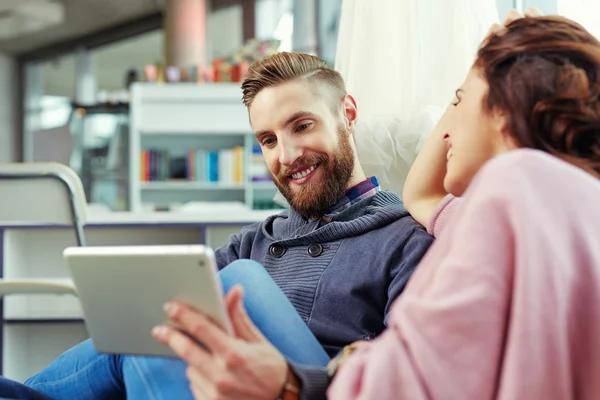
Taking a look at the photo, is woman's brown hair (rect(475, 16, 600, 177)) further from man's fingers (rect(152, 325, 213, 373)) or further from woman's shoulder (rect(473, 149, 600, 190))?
man's fingers (rect(152, 325, 213, 373))

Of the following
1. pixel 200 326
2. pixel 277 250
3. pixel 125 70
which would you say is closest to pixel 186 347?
pixel 200 326

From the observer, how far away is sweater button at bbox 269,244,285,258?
1.30 m

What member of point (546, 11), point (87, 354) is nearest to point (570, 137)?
point (87, 354)

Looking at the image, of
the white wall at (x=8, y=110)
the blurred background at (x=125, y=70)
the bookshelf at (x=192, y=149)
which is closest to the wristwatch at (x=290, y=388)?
the blurred background at (x=125, y=70)

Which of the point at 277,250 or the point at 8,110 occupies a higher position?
the point at 8,110

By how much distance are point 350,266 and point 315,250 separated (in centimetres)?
8

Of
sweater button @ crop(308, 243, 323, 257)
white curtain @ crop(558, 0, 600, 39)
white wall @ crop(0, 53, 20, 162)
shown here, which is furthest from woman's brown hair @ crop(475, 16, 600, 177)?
white wall @ crop(0, 53, 20, 162)

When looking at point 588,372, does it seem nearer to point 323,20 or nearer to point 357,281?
point 357,281

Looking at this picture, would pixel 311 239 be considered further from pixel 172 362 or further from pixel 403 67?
pixel 403 67

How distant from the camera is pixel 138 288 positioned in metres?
0.81

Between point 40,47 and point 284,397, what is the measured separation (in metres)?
9.97

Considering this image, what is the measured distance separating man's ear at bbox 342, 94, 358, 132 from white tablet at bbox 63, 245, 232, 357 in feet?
2.52

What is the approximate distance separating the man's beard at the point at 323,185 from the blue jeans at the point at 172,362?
320mm

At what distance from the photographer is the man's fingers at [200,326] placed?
0.73 metres
